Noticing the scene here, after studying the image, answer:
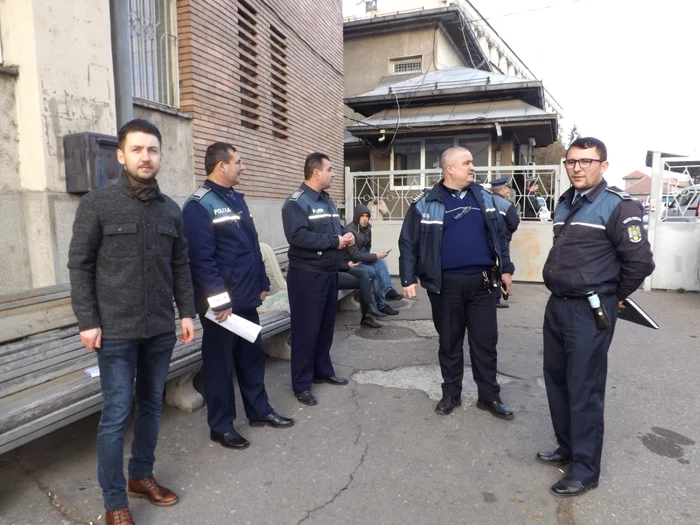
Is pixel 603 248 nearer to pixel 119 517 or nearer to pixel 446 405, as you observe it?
pixel 446 405

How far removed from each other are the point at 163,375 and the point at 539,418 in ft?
8.88

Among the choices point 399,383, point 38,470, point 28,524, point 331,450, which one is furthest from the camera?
point 399,383

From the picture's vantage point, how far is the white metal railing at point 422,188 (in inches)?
372

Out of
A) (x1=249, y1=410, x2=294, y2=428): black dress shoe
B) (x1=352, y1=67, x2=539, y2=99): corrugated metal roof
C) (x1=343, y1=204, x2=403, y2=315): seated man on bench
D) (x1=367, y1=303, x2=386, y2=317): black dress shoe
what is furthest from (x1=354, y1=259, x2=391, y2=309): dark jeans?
(x1=352, y1=67, x2=539, y2=99): corrugated metal roof

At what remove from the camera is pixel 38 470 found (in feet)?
9.80

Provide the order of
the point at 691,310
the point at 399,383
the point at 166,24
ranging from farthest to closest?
the point at 691,310 < the point at 166,24 < the point at 399,383

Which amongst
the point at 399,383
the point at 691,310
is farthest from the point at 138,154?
the point at 691,310

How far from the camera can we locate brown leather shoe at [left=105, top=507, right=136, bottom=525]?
2367mm

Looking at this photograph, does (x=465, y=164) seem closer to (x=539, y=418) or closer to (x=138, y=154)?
(x=539, y=418)

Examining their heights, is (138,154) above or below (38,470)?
above

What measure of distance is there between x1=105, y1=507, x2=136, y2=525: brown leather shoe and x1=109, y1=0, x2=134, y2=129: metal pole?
3559 millimetres

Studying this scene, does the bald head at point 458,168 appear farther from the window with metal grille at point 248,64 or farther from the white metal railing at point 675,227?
the white metal railing at point 675,227

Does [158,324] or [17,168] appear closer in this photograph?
[158,324]

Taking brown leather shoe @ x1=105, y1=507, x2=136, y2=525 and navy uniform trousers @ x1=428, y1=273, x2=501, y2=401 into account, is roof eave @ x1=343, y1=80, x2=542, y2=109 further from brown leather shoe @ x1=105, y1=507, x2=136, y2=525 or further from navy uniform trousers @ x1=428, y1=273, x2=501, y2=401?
brown leather shoe @ x1=105, y1=507, x2=136, y2=525
